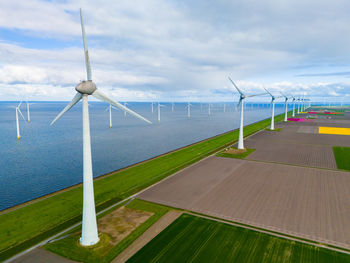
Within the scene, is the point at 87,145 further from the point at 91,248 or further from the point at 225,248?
the point at 225,248

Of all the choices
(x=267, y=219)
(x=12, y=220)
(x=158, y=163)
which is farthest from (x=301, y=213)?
(x=12, y=220)

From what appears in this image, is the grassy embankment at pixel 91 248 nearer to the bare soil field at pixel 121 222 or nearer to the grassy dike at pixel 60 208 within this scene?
the bare soil field at pixel 121 222

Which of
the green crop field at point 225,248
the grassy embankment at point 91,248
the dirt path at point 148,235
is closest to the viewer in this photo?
the green crop field at point 225,248

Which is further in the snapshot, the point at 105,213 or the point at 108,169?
the point at 108,169

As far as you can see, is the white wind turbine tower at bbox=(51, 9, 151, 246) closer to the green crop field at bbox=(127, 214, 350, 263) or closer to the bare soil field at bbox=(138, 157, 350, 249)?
the green crop field at bbox=(127, 214, 350, 263)

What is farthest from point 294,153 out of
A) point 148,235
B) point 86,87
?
point 86,87

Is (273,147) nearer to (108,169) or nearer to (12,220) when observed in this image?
(108,169)

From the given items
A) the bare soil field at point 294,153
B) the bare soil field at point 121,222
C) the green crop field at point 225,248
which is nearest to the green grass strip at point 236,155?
the bare soil field at point 294,153

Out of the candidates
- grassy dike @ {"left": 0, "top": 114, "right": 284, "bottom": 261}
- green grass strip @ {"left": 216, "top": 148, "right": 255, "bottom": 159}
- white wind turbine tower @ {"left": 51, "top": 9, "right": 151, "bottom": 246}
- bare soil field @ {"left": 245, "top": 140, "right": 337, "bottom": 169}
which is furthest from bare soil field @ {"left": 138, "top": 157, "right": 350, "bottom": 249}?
white wind turbine tower @ {"left": 51, "top": 9, "right": 151, "bottom": 246}
